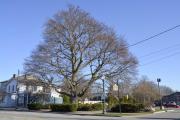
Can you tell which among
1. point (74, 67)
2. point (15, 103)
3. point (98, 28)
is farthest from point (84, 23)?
point (15, 103)

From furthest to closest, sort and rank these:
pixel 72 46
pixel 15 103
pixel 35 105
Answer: pixel 15 103, pixel 35 105, pixel 72 46

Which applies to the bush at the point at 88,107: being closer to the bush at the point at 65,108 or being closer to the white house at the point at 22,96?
the bush at the point at 65,108

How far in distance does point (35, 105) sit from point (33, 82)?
5376 mm

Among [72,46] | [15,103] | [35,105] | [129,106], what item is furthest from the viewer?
[15,103]

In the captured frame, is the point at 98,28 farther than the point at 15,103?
No

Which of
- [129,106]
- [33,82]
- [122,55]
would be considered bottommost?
[129,106]

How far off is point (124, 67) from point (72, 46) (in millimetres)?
9016

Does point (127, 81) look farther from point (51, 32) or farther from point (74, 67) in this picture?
point (51, 32)

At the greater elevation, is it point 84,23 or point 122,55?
point 84,23

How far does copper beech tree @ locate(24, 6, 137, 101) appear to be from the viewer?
58844 millimetres

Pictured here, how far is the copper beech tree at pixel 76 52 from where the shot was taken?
2317 inches

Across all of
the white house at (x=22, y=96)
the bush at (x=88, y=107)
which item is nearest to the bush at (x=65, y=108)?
the bush at (x=88, y=107)

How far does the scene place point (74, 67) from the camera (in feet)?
196

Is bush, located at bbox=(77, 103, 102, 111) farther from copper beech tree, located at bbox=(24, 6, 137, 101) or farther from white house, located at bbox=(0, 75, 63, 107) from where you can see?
white house, located at bbox=(0, 75, 63, 107)
